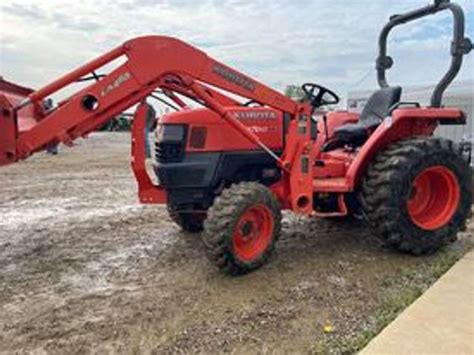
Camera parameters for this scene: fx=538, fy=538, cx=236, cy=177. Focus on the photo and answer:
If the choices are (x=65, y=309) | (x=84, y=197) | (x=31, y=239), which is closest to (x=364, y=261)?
(x=65, y=309)

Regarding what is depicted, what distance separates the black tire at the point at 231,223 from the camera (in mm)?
4141

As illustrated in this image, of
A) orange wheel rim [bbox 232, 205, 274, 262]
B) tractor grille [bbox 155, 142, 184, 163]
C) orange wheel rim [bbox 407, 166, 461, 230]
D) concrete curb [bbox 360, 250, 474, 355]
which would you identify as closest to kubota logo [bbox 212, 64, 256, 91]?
tractor grille [bbox 155, 142, 184, 163]

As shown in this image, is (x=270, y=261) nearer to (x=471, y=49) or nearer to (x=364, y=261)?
(x=364, y=261)

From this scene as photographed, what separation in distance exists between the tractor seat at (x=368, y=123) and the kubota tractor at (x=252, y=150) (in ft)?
0.05

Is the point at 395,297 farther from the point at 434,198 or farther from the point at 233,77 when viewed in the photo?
the point at 233,77

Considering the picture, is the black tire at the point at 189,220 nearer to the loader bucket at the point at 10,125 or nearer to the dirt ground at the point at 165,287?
the dirt ground at the point at 165,287

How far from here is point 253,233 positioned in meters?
4.49

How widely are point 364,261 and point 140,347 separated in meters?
2.34

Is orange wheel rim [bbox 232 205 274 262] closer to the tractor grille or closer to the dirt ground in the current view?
the dirt ground

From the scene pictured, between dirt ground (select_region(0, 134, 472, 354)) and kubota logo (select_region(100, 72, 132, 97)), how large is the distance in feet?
4.95

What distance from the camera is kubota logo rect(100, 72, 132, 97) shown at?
4168 mm

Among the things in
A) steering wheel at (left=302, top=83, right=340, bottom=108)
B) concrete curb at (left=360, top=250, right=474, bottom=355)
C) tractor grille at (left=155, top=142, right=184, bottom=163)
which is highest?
steering wheel at (left=302, top=83, right=340, bottom=108)

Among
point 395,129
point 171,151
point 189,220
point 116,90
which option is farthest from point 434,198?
point 116,90

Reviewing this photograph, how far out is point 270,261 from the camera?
4.73 m
